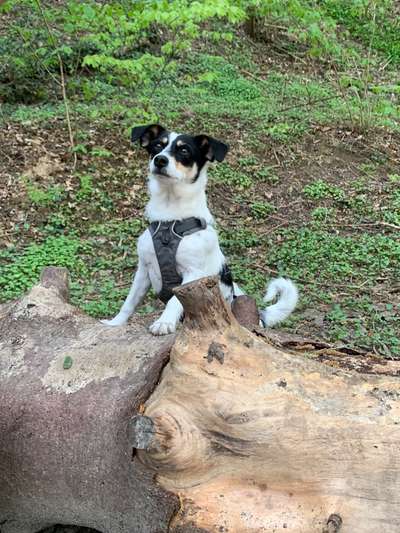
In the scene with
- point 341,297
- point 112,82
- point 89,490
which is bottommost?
point 112,82

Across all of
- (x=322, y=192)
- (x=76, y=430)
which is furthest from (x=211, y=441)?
(x=322, y=192)

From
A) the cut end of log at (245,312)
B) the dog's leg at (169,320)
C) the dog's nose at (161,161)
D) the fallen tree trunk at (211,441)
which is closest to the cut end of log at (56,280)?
the dog's leg at (169,320)

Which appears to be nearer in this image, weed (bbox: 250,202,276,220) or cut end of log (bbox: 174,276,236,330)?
cut end of log (bbox: 174,276,236,330)

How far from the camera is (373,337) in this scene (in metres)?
4.58

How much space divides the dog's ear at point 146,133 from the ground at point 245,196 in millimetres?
1439

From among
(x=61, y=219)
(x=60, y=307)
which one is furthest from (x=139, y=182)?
(x=60, y=307)

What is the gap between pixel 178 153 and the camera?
4199 millimetres

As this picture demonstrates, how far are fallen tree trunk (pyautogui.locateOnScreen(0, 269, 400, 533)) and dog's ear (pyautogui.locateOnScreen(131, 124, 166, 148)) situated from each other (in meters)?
2.44

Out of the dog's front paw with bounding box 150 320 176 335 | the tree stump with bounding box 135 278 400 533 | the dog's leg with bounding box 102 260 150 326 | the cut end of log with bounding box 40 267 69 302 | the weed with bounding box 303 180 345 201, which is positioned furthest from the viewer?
the weed with bounding box 303 180 345 201

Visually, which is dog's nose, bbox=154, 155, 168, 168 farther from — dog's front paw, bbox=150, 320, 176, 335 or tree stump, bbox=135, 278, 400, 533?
tree stump, bbox=135, 278, 400, 533

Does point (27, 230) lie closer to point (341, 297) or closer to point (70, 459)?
point (341, 297)

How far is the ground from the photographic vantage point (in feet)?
17.6

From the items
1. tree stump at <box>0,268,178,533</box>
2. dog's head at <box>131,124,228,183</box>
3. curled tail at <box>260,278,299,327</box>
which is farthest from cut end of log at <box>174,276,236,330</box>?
curled tail at <box>260,278,299,327</box>

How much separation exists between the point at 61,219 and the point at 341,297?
3.07 meters
